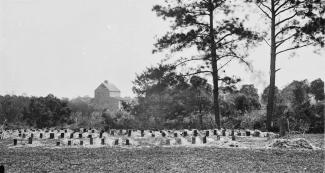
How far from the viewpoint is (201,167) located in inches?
338

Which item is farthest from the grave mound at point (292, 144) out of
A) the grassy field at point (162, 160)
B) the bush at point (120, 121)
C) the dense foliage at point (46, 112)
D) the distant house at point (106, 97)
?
the distant house at point (106, 97)

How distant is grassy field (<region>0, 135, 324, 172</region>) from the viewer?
8.45 m

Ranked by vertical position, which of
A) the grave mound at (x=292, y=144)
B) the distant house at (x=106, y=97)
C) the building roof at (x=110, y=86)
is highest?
the building roof at (x=110, y=86)

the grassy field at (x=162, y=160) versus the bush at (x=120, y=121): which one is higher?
the bush at (x=120, y=121)

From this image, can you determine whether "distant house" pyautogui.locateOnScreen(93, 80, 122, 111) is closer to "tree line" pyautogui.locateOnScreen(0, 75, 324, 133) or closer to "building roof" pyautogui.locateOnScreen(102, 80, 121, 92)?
"building roof" pyautogui.locateOnScreen(102, 80, 121, 92)

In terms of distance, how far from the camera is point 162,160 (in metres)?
9.59

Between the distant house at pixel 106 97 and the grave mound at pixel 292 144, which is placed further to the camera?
the distant house at pixel 106 97

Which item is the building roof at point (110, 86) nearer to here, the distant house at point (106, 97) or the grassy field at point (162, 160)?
the distant house at point (106, 97)

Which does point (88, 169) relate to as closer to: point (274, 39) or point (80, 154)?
point (80, 154)

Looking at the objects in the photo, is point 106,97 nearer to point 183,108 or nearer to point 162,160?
point 183,108

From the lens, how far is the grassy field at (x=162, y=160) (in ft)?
27.7

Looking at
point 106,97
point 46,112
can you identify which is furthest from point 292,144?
point 106,97

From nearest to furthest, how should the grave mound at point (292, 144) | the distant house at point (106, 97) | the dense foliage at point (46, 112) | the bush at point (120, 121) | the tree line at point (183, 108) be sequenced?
1. the grave mound at point (292, 144)
2. the tree line at point (183, 108)
3. the bush at point (120, 121)
4. the dense foliage at point (46, 112)
5. the distant house at point (106, 97)

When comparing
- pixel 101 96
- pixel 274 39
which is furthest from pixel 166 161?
pixel 101 96
